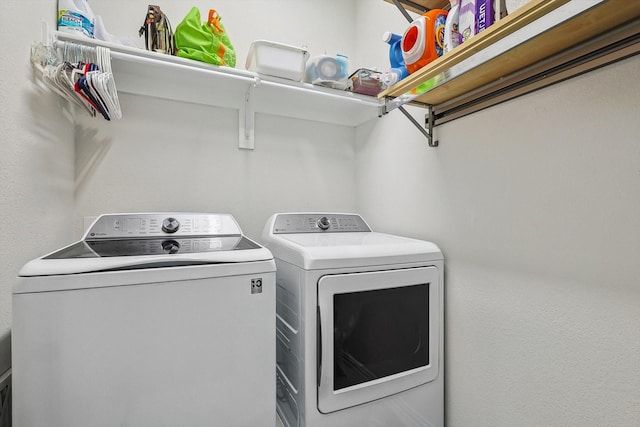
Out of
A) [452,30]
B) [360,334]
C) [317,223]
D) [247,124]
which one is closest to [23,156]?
[247,124]

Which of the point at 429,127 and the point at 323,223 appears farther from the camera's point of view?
the point at 323,223

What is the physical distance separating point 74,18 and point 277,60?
2.99ft

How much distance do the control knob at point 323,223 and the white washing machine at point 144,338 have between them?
A: 2.30 feet

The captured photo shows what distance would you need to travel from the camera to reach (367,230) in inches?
75.4

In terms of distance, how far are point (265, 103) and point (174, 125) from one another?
1.93ft

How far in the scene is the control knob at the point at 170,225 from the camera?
138 cm

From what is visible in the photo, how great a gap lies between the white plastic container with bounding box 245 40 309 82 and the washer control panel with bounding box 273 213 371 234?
82 cm

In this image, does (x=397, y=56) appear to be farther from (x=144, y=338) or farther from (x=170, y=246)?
(x=144, y=338)

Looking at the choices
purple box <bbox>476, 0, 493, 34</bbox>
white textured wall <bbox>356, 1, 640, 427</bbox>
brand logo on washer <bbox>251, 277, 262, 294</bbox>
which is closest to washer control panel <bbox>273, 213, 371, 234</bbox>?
white textured wall <bbox>356, 1, 640, 427</bbox>

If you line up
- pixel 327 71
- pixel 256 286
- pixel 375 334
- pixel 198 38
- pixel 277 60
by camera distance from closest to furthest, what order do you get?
pixel 256 286
pixel 375 334
pixel 198 38
pixel 277 60
pixel 327 71

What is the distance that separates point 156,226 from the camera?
1389mm

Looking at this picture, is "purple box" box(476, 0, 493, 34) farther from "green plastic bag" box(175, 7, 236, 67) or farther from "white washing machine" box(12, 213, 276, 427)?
"green plastic bag" box(175, 7, 236, 67)

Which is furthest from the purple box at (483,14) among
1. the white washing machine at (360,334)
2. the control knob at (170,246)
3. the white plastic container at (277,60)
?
the control knob at (170,246)

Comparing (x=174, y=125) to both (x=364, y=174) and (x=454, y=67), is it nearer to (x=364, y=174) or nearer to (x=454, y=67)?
(x=364, y=174)
